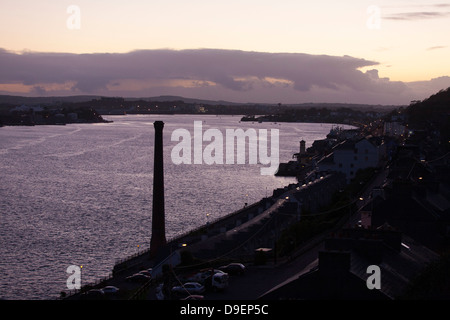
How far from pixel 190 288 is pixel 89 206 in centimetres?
2101

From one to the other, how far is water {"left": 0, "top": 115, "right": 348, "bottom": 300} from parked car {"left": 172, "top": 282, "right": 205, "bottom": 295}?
6.15 m

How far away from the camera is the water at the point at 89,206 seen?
18.6 meters

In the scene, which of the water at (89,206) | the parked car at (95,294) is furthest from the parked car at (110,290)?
the water at (89,206)

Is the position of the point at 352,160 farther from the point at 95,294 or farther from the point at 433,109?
the point at 433,109

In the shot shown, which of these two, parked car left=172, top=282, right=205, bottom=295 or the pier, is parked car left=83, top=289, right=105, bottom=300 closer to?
the pier

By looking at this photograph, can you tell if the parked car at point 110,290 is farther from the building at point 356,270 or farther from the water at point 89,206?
the building at point 356,270

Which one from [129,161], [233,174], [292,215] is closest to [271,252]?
[292,215]

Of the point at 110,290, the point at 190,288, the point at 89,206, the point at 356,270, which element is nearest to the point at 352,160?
the point at 89,206

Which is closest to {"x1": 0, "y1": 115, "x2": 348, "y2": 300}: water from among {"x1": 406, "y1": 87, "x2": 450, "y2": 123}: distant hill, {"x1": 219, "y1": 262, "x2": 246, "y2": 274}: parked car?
{"x1": 219, "y1": 262, "x2": 246, "y2": 274}: parked car

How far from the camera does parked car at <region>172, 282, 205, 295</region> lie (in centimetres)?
1012
